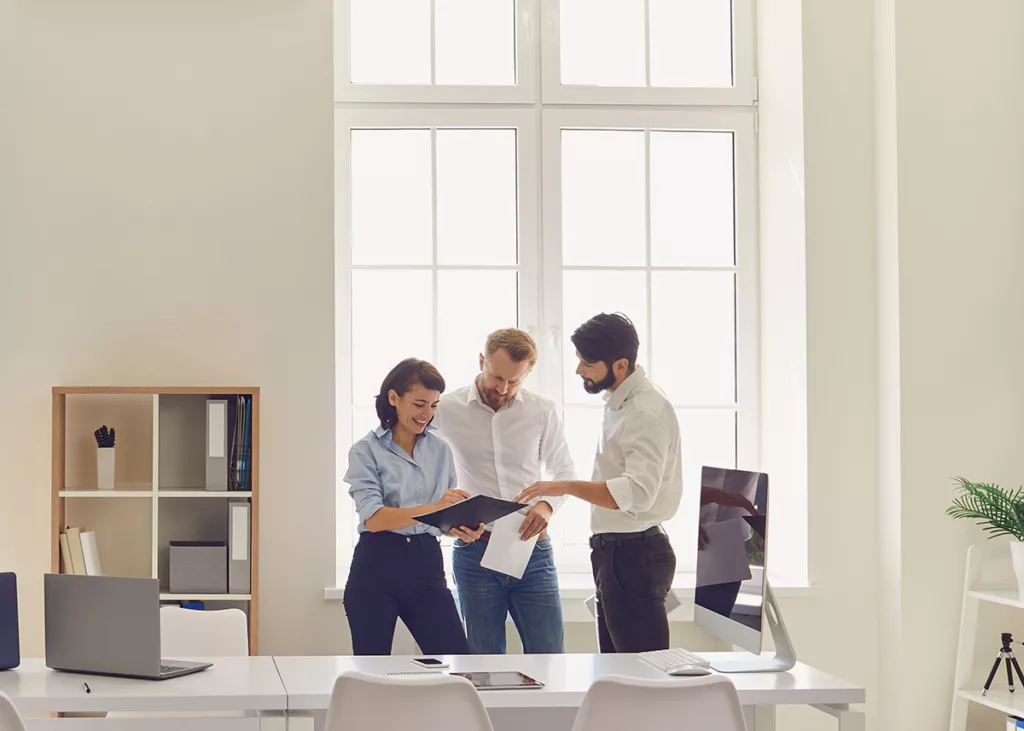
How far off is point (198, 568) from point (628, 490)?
1740 millimetres

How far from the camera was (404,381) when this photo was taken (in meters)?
3.42

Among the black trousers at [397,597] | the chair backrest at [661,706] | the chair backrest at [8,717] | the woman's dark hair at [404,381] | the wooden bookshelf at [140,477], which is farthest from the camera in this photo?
the wooden bookshelf at [140,477]

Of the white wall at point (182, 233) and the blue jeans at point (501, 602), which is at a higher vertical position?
the white wall at point (182, 233)

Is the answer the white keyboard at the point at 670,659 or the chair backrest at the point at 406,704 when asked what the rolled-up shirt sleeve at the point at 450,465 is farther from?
the chair backrest at the point at 406,704

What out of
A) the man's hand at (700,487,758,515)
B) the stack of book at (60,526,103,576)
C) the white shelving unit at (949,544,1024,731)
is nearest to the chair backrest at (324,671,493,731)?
the man's hand at (700,487,758,515)

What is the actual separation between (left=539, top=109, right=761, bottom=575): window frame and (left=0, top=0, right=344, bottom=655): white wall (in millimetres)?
970

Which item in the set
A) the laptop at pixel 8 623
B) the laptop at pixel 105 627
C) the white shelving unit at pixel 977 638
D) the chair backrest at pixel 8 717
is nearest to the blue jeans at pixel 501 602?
the laptop at pixel 105 627

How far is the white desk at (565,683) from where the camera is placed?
7.73ft

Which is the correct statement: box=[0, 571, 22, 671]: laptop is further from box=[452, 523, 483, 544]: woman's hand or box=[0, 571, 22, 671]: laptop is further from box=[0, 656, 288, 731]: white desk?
box=[452, 523, 483, 544]: woman's hand

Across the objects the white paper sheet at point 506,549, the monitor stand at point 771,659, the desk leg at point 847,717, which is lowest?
the desk leg at point 847,717

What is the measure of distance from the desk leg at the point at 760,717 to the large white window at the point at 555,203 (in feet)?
5.98

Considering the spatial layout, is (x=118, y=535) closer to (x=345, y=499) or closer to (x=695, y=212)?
(x=345, y=499)

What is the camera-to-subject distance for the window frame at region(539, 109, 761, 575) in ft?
14.4

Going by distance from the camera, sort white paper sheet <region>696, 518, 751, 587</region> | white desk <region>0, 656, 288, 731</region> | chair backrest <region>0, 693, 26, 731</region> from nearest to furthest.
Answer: chair backrest <region>0, 693, 26, 731</region>
white desk <region>0, 656, 288, 731</region>
white paper sheet <region>696, 518, 751, 587</region>
